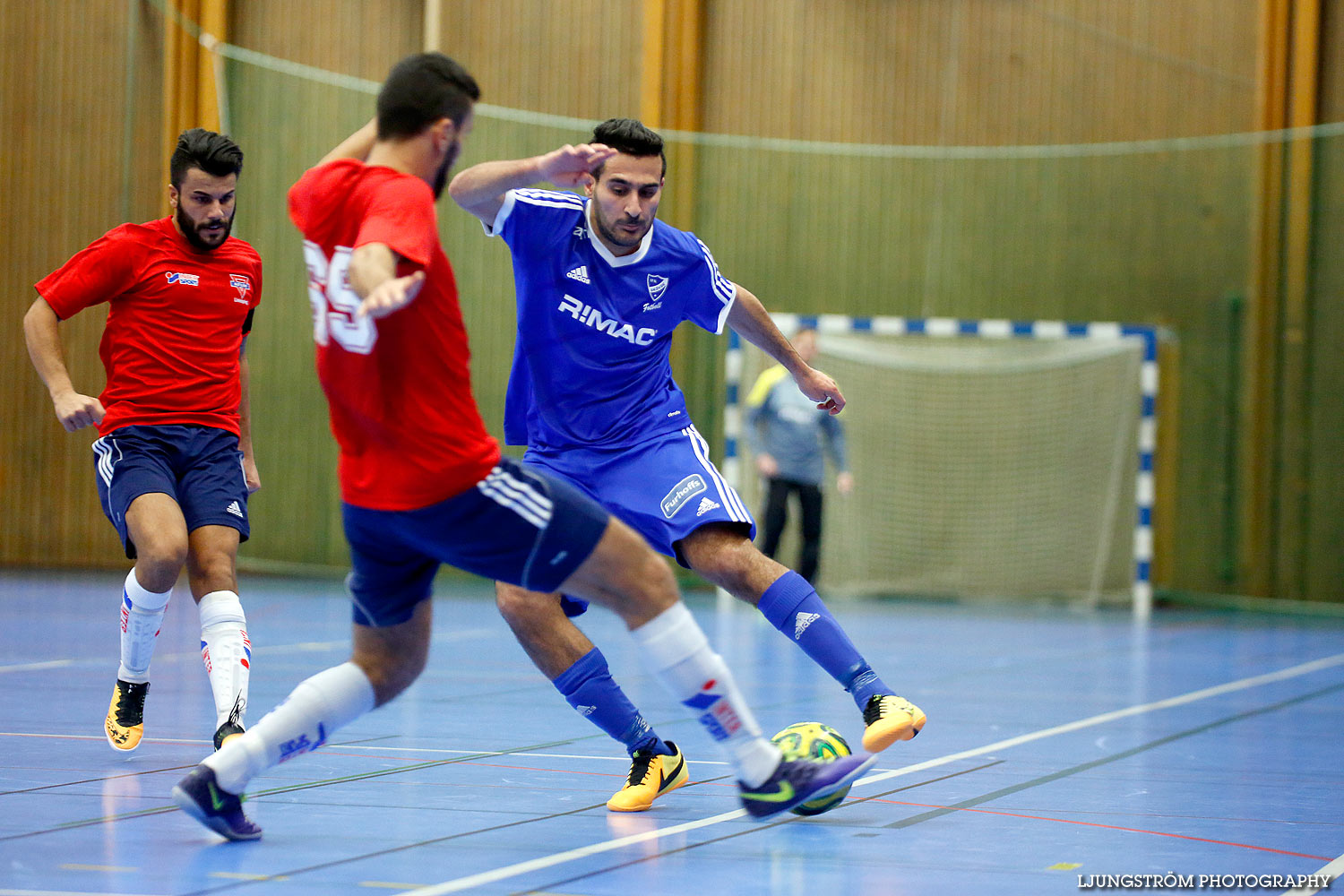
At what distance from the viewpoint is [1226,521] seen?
13.8 meters

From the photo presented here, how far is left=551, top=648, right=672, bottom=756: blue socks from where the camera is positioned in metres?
4.23

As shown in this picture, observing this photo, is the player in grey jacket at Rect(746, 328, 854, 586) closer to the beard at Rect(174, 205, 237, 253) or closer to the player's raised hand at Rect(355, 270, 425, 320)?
the beard at Rect(174, 205, 237, 253)

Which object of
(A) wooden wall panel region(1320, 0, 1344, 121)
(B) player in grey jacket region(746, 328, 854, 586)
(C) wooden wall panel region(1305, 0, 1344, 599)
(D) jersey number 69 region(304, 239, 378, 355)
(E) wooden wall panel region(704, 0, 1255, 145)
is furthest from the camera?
(E) wooden wall panel region(704, 0, 1255, 145)

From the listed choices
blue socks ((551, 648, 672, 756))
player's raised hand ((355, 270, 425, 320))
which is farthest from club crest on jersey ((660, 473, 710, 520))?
player's raised hand ((355, 270, 425, 320))

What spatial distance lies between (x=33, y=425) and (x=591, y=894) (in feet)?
40.6

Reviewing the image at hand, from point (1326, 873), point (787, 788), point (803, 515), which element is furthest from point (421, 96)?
point (803, 515)

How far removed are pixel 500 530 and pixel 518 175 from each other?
1.09 m

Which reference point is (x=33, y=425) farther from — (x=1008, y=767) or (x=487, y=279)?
(x=1008, y=767)

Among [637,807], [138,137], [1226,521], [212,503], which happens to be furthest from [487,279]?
[637,807]

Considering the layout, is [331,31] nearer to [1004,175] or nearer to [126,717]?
[1004,175]

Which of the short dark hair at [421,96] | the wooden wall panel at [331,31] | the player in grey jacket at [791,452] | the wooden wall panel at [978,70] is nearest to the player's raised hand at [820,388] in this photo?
the short dark hair at [421,96]

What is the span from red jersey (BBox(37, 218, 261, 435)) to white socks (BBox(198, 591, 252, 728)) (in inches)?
24.9

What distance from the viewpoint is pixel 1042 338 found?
543 inches

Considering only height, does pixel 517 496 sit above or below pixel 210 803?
above
